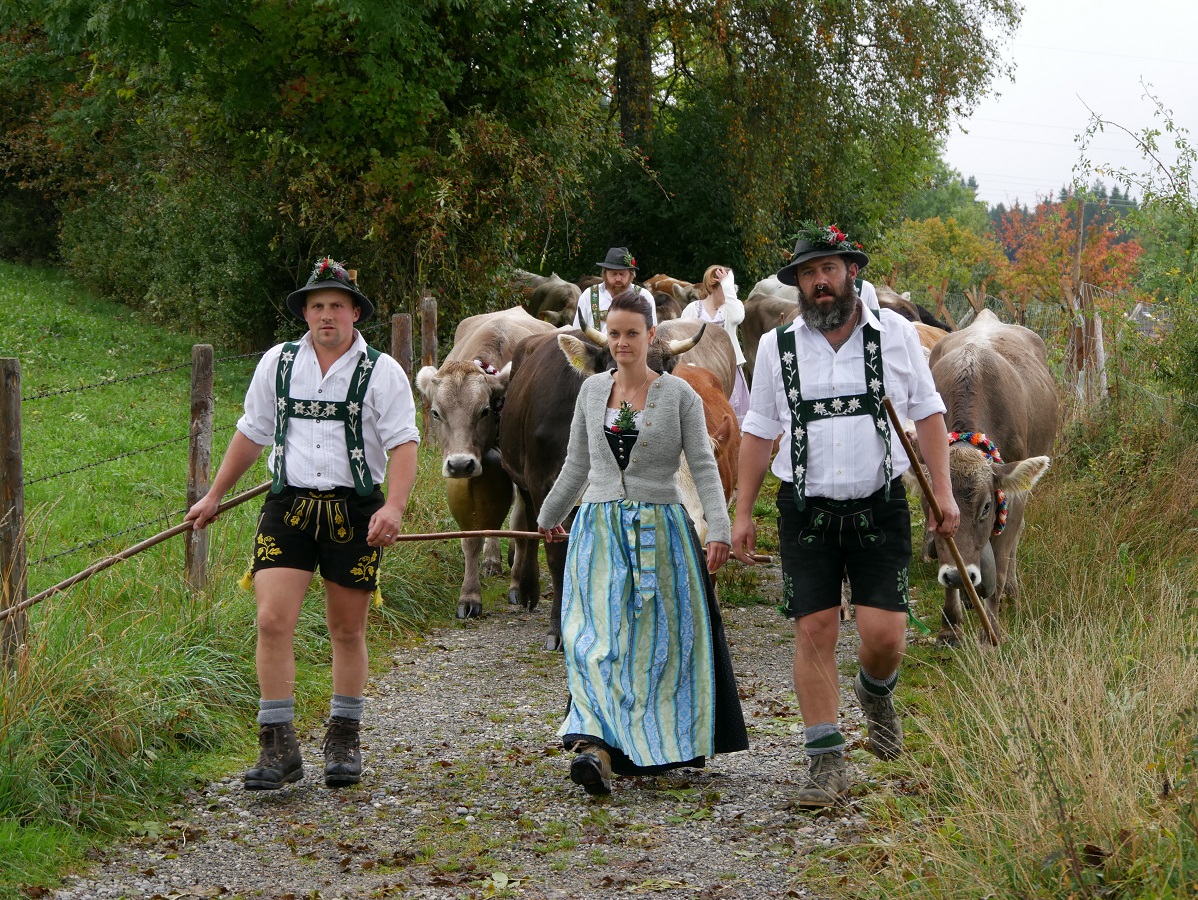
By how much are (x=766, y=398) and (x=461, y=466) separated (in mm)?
3566

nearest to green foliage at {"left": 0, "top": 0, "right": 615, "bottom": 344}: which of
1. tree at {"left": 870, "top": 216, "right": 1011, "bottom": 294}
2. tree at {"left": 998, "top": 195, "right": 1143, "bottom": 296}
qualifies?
Result: tree at {"left": 998, "top": 195, "right": 1143, "bottom": 296}

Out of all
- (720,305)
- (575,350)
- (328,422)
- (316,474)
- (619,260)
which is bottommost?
(316,474)

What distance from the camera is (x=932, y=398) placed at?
4.87m

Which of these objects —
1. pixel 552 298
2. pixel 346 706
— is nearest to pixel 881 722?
pixel 346 706

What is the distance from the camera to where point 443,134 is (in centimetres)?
1537

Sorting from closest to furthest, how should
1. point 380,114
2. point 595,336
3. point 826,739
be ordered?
point 826,739 → point 595,336 → point 380,114

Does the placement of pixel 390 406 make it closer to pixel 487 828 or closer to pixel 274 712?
pixel 274 712

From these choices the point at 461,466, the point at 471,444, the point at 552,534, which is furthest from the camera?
the point at 471,444

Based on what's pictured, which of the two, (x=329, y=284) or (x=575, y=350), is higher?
(x=329, y=284)

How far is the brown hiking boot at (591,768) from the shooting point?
5070mm

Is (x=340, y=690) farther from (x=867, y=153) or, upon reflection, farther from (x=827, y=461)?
(x=867, y=153)

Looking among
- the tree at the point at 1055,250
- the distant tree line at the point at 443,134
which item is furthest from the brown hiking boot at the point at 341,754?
the tree at the point at 1055,250

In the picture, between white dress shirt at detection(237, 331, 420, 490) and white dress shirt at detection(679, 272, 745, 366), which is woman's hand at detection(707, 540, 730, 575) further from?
white dress shirt at detection(679, 272, 745, 366)

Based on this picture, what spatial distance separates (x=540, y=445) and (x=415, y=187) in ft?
25.3
